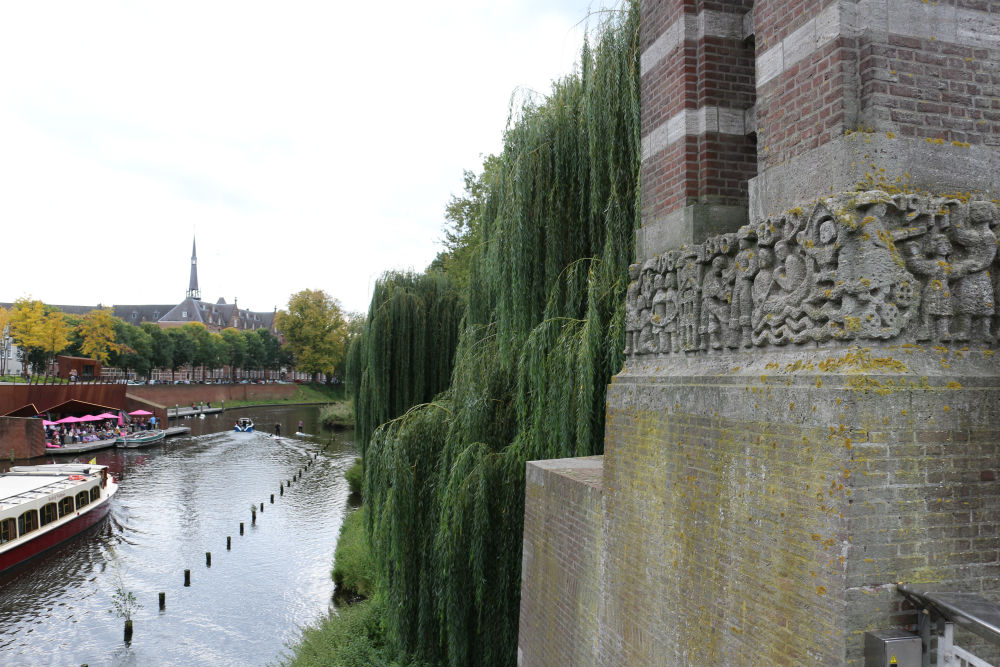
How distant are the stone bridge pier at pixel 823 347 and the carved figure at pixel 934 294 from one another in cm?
1

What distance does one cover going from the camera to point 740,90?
5012 mm

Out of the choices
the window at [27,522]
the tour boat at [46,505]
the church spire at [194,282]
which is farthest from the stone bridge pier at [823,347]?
the church spire at [194,282]

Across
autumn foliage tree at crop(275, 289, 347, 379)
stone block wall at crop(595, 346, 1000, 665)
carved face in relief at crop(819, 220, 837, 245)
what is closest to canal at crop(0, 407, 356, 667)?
stone block wall at crop(595, 346, 1000, 665)

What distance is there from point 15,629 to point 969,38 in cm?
2032

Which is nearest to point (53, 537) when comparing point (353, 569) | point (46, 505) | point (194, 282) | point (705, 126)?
point (46, 505)

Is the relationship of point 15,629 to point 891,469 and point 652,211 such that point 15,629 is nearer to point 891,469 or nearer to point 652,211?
point 652,211

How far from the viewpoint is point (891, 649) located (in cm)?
298

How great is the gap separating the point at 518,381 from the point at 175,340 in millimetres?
75203

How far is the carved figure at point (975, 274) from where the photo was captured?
332 cm

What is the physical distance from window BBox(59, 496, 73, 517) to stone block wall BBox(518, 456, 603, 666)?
21687 millimetres

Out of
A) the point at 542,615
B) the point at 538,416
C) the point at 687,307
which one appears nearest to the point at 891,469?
the point at 687,307

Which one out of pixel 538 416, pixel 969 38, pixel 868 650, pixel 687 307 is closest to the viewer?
pixel 868 650

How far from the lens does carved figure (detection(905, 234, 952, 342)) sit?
328 centimetres

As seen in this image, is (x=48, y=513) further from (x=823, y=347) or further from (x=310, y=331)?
(x=310, y=331)
